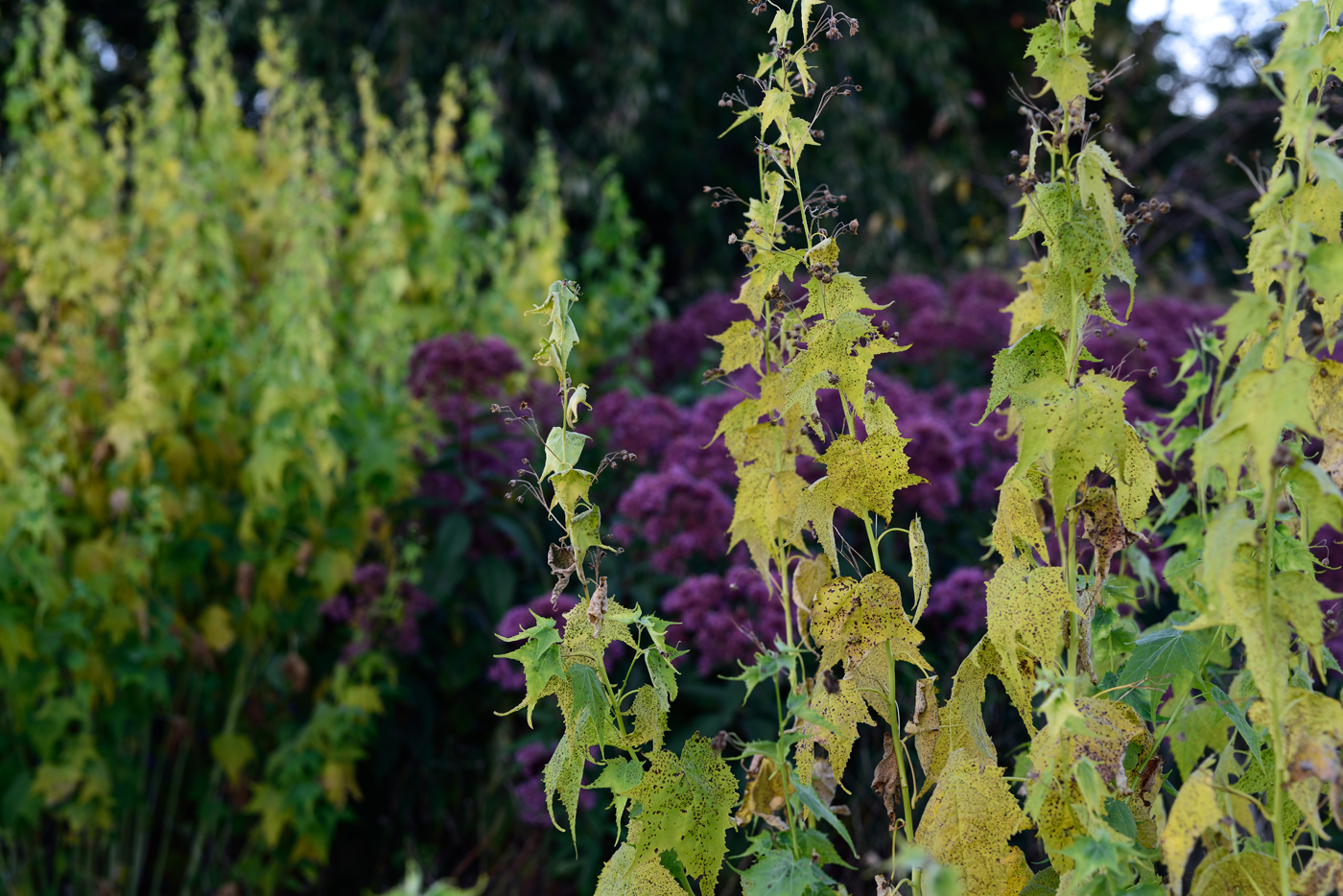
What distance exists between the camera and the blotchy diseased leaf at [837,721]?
0.96 meters

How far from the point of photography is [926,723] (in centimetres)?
101

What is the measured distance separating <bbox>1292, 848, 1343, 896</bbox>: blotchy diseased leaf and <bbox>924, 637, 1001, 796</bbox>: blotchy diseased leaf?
0.26m

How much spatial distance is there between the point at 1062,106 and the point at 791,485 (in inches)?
15.7

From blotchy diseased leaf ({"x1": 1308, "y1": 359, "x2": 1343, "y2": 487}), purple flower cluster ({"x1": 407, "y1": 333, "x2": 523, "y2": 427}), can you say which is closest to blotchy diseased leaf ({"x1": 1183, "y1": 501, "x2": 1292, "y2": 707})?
blotchy diseased leaf ({"x1": 1308, "y1": 359, "x2": 1343, "y2": 487})

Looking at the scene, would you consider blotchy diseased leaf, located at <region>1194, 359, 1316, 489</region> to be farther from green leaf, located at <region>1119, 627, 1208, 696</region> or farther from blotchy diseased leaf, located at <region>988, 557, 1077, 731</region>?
green leaf, located at <region>1119, 627, 1208, 696</region>

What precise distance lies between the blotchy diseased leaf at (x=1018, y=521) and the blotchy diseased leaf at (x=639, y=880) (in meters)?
0.40

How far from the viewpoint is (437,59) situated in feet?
20.5

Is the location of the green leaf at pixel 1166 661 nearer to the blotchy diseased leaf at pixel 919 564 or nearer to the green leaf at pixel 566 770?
the blotchy diseased leaf at pixel 919 564

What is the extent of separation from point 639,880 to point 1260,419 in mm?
599

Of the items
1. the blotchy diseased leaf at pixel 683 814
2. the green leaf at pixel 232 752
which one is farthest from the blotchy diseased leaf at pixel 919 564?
the green leaf at pixel 232 752

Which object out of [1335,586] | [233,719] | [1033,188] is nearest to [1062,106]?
[1033,188]

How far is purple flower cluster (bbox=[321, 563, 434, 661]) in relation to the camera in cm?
239

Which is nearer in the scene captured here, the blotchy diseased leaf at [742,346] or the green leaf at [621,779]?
the green leaf at [621,779]

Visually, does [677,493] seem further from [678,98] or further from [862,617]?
[678,98]
